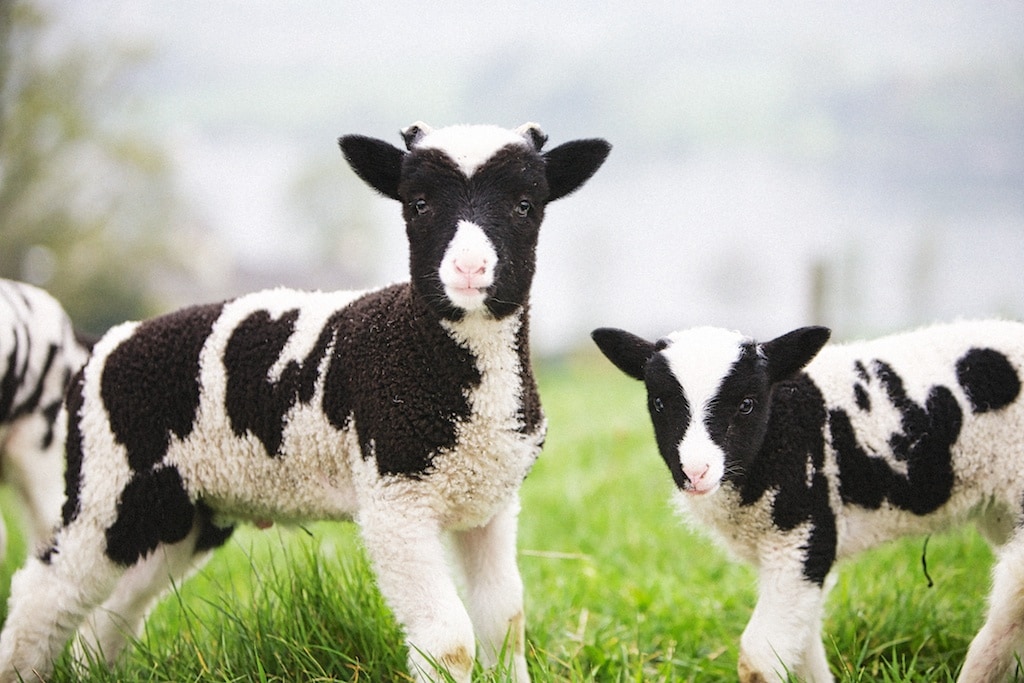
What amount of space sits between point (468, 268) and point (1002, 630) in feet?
7.30

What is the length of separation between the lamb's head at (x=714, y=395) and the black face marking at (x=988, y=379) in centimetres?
64

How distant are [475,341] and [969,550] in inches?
140

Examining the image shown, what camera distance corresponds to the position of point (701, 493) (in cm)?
305

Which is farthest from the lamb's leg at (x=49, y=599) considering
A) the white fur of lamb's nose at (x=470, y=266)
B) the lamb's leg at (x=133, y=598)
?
the white fur of lamb's nose at (x=470, y=266)

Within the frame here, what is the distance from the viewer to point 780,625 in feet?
A: 10.3

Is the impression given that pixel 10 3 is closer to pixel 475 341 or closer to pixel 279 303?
pixel 279 303

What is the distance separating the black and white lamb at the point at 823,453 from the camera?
3.12 metres

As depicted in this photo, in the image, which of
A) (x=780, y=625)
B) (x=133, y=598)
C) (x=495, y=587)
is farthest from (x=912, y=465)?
(x=133, y=598)

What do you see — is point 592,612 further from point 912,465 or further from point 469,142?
point 469,142

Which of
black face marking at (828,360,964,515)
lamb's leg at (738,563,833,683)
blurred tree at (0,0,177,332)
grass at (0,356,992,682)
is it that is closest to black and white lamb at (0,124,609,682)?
grass at (0,356,992,682)

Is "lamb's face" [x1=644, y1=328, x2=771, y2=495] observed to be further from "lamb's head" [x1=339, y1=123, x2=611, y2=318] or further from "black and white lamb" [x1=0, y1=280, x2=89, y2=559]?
"black and white lamb" [x1=0, y1=280, x2=89, y2=559]

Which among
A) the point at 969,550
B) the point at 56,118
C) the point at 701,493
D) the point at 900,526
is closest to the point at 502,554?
the point at 701,493

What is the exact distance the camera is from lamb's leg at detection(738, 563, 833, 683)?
3088 millimetres

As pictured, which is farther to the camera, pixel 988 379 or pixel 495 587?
pixel 988 379
